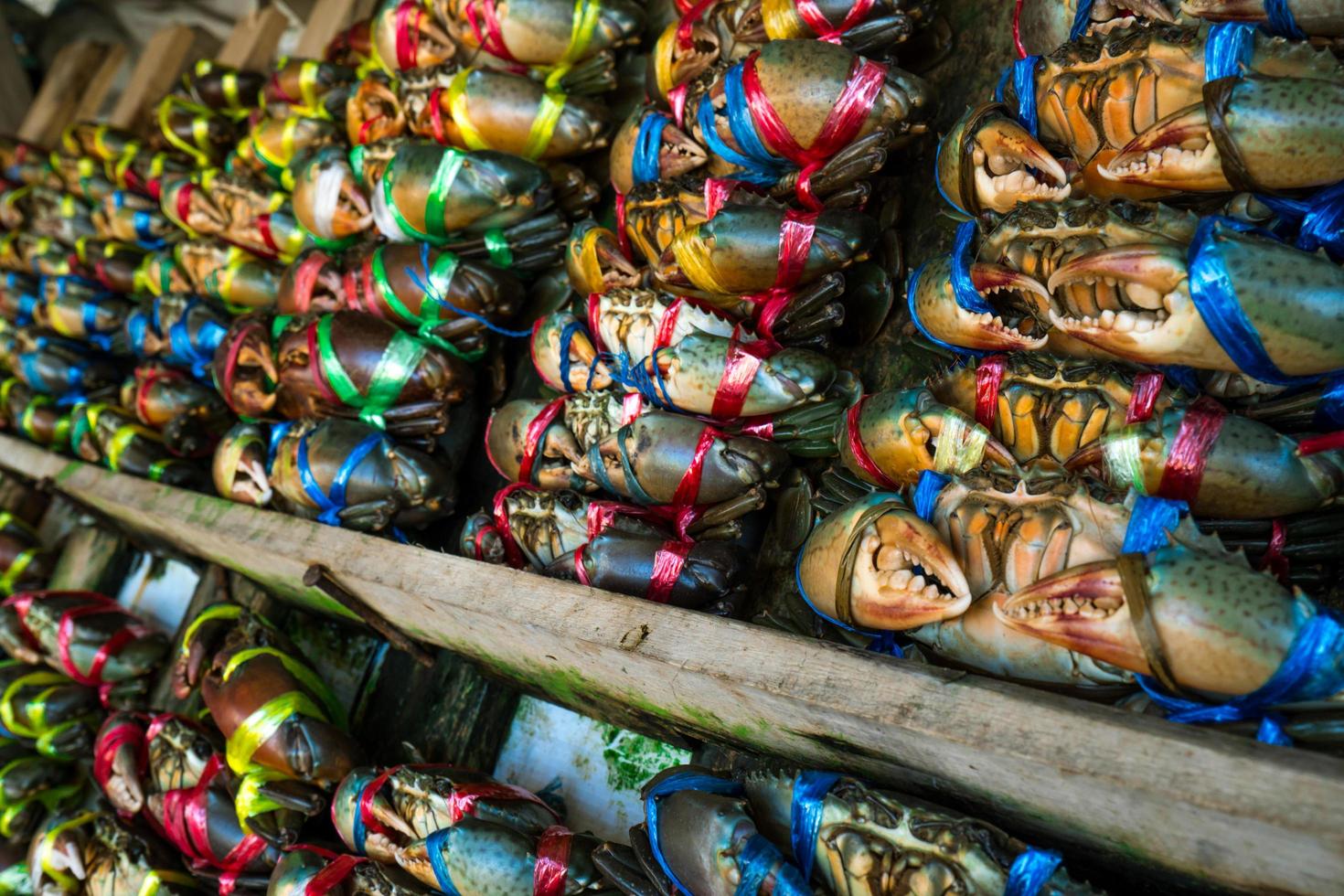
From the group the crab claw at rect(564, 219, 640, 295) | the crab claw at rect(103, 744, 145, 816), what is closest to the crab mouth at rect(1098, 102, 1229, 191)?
the crab claw at rect(564, 219, 640, 295)

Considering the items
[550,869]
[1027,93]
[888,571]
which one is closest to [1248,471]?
[888,571]

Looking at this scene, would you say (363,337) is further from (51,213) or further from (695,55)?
(51,213)

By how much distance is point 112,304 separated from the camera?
465cm

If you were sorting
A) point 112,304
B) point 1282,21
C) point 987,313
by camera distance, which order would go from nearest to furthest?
point 1282,21 → point 987,313 → point 112,304

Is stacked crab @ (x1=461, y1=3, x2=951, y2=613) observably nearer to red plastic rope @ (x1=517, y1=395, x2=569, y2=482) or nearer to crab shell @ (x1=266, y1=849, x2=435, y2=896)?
red plastic rope @ (x1=517, y1=395, x2=569, y2=482)

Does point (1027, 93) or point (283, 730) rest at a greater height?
point (1027, 93)

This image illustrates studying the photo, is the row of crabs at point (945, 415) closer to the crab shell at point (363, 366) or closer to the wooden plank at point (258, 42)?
the crab shell at point (363, 366)

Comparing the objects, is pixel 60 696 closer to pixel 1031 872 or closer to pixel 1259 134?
pixel 1031 872

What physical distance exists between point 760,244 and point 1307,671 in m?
1.31

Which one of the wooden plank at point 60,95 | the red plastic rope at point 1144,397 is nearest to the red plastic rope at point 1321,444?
the red plastic rope at point 1144,397

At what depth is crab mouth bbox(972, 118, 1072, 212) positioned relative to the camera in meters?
1.79

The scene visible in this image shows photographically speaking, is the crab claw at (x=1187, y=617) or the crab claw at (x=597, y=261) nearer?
the crab claw at (x=1187, y=617)

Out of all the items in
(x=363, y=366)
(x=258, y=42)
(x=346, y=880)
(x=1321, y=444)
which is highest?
(x=258, y=42)

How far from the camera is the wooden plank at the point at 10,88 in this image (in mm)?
6656
